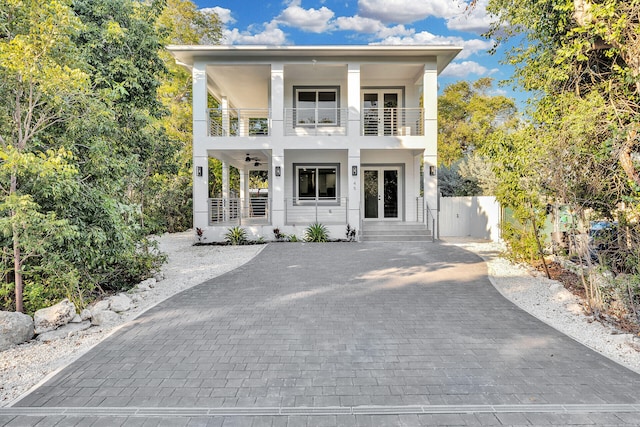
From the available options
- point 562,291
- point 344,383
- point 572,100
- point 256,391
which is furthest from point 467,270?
point 256,391

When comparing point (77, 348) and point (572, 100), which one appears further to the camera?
point (572, 100)

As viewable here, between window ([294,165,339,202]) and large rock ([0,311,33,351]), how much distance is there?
1183cm

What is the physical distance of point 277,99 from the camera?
13.7m

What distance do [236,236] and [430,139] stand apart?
28.0 feet

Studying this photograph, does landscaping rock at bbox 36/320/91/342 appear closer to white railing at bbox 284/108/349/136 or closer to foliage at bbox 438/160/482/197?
white railing at bbox 284/108/349/136

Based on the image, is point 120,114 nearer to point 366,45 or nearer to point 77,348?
point 77,348

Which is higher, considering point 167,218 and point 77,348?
point 167,218

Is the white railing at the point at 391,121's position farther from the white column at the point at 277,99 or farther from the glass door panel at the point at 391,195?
the white column at the point at 277,99

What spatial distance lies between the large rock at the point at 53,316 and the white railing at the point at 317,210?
1053cm

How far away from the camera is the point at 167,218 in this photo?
59.9 ft

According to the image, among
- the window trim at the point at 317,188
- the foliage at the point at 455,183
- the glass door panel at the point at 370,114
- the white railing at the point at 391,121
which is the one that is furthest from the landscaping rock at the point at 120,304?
the foliage at the point at 455,183

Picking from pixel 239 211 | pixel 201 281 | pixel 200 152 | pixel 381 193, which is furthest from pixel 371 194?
pixel 201 281

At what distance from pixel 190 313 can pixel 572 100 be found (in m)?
7.62

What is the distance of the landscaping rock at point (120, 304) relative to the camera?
5.62 metres
